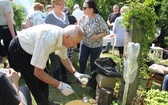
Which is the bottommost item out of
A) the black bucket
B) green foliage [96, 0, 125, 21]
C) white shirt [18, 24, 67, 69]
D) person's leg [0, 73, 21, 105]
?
the black bucket

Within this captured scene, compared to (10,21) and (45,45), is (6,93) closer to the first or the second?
(45,45)

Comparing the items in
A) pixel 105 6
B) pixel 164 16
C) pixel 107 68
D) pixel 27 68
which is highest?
pixel 105 6

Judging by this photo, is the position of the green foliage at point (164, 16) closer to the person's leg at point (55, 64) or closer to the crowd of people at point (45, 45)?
the crowd of people at point (45, 45)

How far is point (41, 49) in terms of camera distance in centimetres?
197

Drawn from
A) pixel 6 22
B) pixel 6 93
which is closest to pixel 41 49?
pixel 6 93

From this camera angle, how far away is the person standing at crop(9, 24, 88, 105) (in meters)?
1.99

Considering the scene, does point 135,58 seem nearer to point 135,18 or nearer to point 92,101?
point 135,18

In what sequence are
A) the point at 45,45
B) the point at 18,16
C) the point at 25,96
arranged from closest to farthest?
the point at 45,45 < the point at 25,96 < the point at 18,16

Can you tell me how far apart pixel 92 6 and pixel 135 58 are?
1.26 meters

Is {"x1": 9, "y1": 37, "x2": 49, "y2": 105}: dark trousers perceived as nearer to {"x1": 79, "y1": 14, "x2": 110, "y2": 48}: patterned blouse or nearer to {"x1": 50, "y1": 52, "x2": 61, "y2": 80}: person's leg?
{"x1": 50, "y1": 52, "x2": 61, "y2": 80}: person's leg

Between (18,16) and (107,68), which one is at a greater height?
(18,16)

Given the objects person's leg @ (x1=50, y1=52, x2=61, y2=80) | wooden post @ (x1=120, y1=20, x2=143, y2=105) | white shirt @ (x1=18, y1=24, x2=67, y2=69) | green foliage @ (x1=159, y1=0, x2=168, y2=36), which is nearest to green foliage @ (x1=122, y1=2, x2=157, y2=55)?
wooden post @ (x1=120, y1=20, x2=143, y2=105)

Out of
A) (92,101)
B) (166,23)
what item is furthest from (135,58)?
(166,23)

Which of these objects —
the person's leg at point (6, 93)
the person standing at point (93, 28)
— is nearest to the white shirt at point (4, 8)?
the person standing at point (93, 28)
